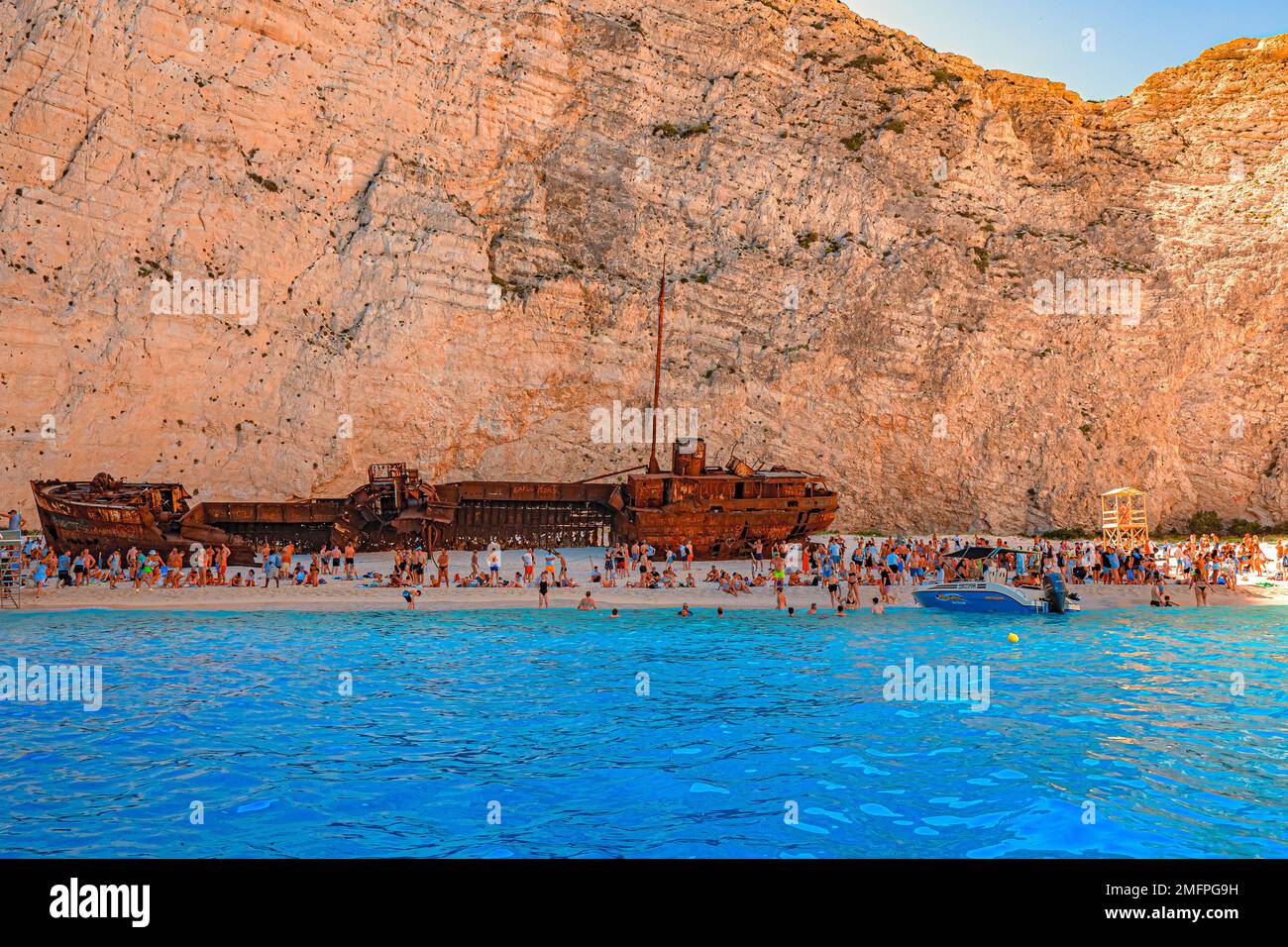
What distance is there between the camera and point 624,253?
4916cm

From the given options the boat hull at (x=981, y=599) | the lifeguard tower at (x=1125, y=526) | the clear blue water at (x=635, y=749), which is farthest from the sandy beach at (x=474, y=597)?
the lifeguard tower at (x=1125, y=526)

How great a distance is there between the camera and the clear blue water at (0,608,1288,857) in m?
9.98

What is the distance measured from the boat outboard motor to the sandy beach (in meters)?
1.71

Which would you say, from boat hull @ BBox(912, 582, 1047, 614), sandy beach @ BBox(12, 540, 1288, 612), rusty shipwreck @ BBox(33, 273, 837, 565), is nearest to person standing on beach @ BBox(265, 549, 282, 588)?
sandy beach @ BBox(12, 540, 1288, 612)

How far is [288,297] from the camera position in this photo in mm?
41812

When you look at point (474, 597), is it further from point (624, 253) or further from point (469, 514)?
point (624, 253)

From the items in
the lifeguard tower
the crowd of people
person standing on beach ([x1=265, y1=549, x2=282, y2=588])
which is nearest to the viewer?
the crowd of people

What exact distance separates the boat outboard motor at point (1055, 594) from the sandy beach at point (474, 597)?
5.60 ft

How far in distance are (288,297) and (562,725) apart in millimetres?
34134

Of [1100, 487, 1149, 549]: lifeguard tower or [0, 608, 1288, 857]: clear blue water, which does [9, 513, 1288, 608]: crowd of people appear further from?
[0, 608, 1288, 857]: clear blue water

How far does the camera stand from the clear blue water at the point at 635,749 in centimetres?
998

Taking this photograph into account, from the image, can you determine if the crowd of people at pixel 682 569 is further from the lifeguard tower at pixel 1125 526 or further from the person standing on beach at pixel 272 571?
the lifeguard tower at pixel 1125 526

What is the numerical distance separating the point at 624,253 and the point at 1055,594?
31.0 metres

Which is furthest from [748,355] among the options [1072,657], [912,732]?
[912,732]
